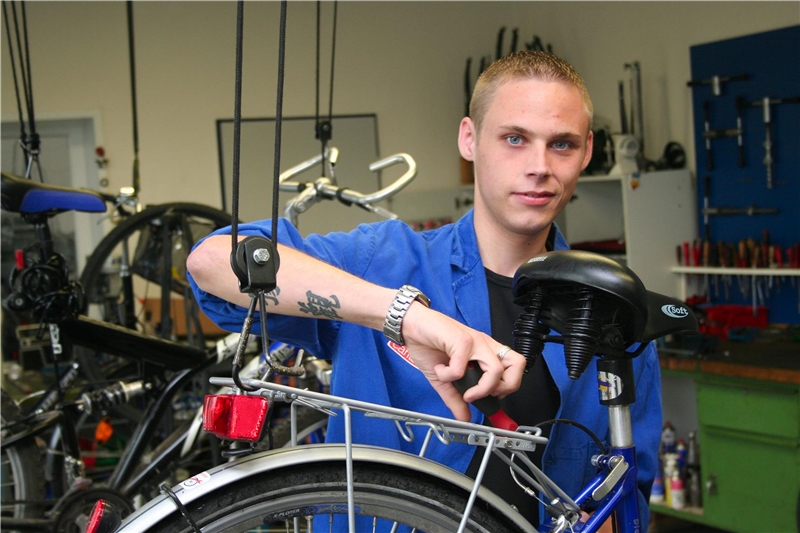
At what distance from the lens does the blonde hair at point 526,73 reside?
3.60 feet

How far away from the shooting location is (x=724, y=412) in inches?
123

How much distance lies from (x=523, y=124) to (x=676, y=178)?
332 cm

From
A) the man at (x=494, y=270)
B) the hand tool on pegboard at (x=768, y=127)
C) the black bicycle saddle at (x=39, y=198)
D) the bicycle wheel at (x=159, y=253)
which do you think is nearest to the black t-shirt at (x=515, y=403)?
the man at (x=494, y=270)

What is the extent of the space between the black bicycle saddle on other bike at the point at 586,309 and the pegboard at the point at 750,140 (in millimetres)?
3298

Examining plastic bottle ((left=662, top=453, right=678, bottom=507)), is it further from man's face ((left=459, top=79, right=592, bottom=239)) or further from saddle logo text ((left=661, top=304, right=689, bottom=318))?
saddle logo text ((left=661, top=304, right=689, bottom=318))

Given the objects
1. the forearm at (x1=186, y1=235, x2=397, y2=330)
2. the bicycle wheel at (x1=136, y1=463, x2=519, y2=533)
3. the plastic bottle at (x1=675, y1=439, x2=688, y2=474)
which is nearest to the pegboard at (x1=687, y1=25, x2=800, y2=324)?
the plastic bottle at (x1=675, y1=439, x2=688, y2=474)

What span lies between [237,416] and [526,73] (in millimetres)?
654

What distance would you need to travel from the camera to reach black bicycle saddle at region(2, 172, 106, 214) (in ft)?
6.53

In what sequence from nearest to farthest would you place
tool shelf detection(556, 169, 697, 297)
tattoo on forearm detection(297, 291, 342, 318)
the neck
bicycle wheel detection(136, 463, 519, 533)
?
bicycle wheel detection(136, 463, 519, 533) → tattoo on forearm detection(297, 291, 342, 318) → the neck → tool shelf detection(556, 169, 697, 297)

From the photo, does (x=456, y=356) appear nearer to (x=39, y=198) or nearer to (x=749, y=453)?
(x=39, y=198)

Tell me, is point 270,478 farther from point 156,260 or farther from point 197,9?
point 197,9

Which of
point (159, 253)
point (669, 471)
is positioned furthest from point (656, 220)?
point (159, 253)

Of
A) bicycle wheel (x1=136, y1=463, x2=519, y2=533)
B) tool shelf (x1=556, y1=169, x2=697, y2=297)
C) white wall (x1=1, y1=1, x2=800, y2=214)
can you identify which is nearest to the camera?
bicycle wheel (x1=136, y1=463, x2=519, y2=533)

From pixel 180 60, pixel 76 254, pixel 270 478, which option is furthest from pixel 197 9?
pixel 270 478
